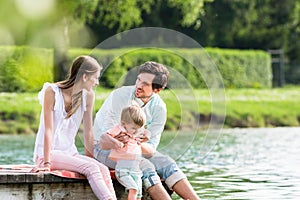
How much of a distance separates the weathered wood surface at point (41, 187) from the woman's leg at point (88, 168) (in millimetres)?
123

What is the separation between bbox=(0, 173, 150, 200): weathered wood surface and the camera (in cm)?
897

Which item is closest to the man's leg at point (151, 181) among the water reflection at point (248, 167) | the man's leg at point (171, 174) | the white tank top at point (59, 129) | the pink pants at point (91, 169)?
the man's leg at point (171, 174)

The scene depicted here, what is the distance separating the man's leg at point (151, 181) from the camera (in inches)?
365

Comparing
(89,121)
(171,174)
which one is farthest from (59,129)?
(171,174)

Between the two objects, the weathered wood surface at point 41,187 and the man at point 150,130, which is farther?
the man at point 150,130

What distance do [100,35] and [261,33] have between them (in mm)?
7320

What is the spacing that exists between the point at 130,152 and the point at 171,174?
0.45 m

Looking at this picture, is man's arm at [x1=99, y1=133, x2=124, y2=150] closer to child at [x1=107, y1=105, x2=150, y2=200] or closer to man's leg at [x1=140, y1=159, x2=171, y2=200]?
child at [x1=107, y1=105, x2=150, y2=200]

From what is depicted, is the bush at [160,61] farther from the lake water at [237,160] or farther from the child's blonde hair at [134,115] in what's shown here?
the child's blonde hair at [134,115]

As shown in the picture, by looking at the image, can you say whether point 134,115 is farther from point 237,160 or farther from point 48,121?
point 237,160

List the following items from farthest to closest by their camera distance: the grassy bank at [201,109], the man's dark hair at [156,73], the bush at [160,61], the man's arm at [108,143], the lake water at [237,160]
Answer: the bush at [160,61]
the grassy bank at [201,109]
the lake water at [237,160]
the man's dark hair at [156,73]
the man's arm at [108,143]

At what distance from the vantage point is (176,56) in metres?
31.4

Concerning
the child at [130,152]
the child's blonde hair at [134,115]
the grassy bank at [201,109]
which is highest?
the child's blonde hair at [134,115]

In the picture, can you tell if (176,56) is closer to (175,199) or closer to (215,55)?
(215,55)
